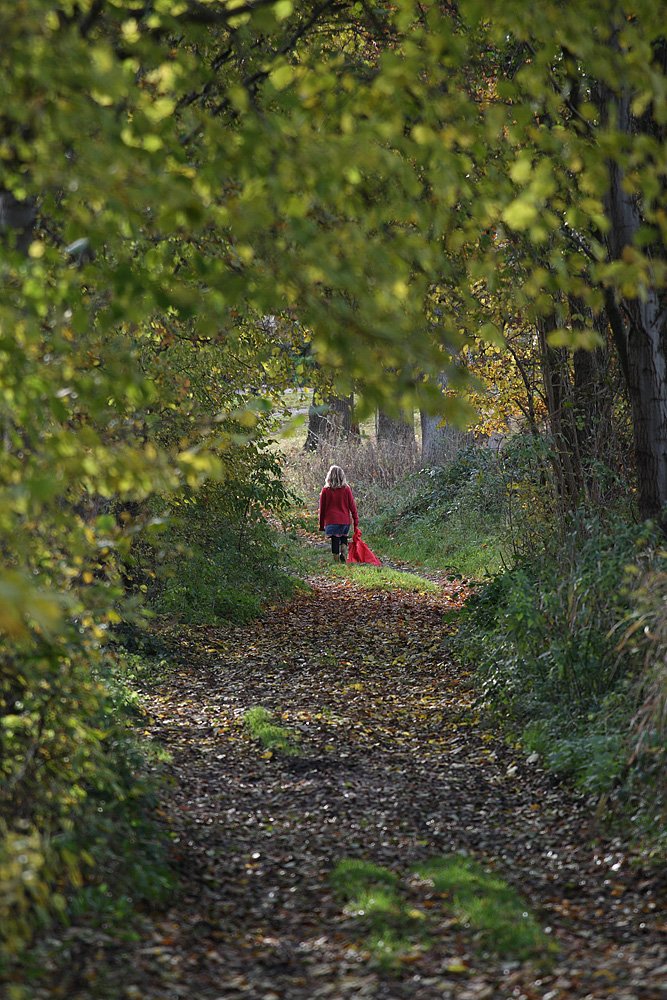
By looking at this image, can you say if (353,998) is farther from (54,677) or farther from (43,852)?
(54,677)

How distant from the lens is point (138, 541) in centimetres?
1000

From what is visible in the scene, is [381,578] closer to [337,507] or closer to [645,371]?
[337,507]

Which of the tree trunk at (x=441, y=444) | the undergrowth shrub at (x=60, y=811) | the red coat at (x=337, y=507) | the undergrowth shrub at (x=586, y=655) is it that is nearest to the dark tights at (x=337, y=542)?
the red coat at (x=337, y=507)

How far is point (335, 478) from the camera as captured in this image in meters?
14.5

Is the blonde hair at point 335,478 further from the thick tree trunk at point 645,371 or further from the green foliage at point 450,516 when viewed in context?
the thick tree trunk at point 645,371

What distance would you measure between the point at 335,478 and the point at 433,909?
10316 millimetres

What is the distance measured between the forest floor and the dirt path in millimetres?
12

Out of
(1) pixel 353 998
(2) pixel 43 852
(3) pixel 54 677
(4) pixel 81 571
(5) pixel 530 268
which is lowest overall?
(1) pixel 353 998

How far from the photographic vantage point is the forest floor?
3.90 metres

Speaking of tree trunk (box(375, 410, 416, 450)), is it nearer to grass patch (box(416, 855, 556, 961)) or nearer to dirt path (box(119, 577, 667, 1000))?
dirt path (box(119, 577, 667, 1000))

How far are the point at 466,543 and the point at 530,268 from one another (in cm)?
941

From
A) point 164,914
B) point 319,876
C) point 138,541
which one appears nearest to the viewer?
point 164,914

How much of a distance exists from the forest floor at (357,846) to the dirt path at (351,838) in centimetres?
1

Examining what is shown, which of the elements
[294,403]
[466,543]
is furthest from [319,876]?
[294,403]
